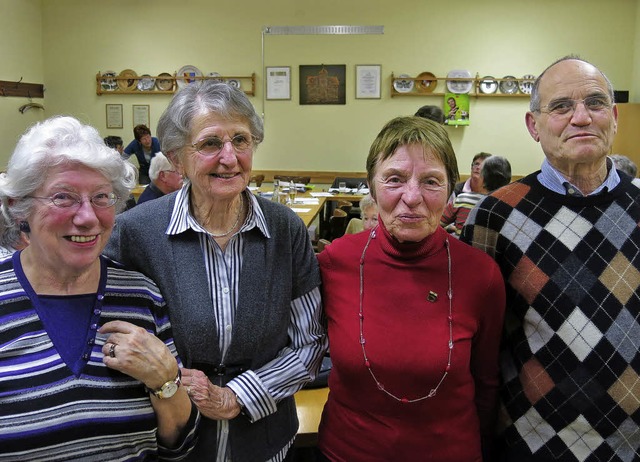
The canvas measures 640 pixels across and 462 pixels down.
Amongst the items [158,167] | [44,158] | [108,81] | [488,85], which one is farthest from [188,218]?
[108,81]

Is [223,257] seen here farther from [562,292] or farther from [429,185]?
[562,292]

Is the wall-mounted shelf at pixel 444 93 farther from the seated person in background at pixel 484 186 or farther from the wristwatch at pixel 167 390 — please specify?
the wristwatch at pixel 167 390

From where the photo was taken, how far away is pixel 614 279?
1.57m

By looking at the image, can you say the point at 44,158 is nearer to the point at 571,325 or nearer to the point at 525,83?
the point at 571,325

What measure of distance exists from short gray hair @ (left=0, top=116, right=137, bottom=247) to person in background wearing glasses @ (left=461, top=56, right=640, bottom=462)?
3.62 feet

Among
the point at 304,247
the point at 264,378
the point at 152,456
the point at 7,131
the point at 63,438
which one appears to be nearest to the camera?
the point at 63,438

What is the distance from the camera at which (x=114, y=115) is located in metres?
9.72

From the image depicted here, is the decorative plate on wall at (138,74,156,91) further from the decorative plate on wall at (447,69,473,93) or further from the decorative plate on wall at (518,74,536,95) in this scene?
the decorative plate on wall at (518,74,536,95)

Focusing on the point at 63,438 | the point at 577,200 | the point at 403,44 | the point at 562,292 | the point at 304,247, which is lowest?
the point at 63,438

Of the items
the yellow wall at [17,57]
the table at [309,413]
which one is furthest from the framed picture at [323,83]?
the table at [309,413]

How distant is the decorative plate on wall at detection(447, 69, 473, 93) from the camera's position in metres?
9.07

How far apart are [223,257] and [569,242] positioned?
96 cm

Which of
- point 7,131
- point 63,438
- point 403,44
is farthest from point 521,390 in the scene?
point 7,131

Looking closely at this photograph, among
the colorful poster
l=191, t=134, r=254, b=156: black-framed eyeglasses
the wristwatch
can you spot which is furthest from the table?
the colorful poster
